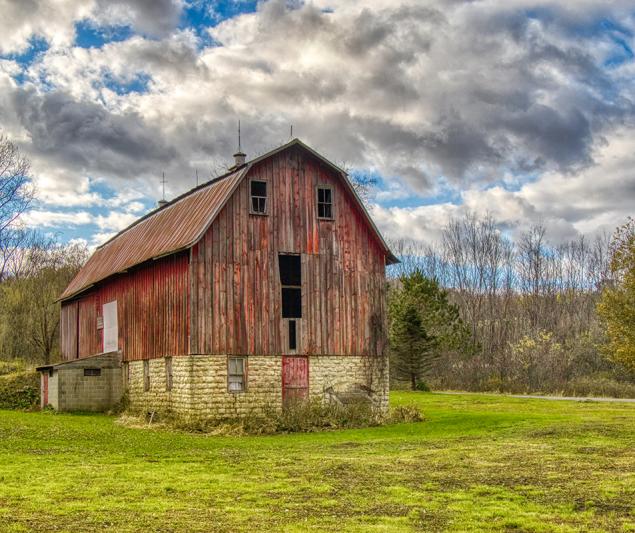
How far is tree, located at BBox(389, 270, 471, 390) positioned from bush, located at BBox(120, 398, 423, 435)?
2292 cm

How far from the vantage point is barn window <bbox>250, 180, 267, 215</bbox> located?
98.2ft

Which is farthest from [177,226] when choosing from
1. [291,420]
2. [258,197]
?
[291,420]

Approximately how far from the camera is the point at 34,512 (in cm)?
1230

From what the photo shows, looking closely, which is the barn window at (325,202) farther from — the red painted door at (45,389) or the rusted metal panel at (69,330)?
the rusted metal panel at (69,330)

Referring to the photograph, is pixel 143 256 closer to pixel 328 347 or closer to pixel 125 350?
pixel 125 350

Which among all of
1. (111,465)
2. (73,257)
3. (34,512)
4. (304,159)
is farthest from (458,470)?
(73,257)

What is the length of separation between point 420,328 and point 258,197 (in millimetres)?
26102

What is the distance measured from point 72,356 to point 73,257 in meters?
25.0

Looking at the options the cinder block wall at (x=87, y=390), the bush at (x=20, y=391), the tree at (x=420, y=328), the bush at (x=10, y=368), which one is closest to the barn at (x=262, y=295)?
the cinder block wall at (x=87, y=390)

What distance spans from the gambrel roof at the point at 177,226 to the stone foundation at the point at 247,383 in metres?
4.04

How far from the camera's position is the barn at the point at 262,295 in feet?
93.8

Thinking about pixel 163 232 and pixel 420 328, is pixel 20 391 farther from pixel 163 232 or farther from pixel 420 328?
pixel 420 328

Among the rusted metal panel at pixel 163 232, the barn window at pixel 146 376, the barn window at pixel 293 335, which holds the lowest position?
the barn window at pixel 146 376

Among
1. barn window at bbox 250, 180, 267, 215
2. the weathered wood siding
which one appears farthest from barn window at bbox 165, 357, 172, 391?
barn window at bbox 250, 180, 267, 215
